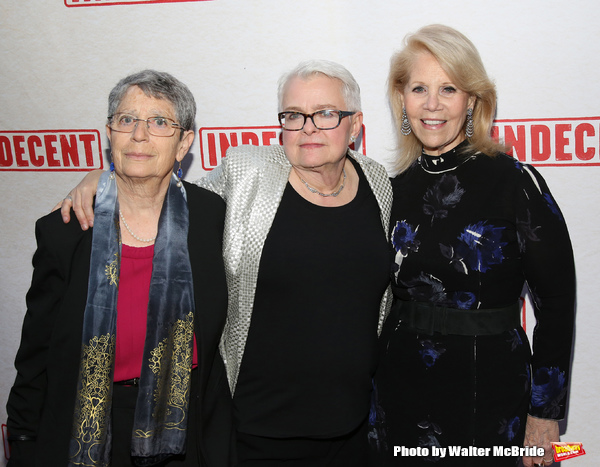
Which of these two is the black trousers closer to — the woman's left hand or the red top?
the red top

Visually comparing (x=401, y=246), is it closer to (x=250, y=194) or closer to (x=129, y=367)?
(x=250, y=194)

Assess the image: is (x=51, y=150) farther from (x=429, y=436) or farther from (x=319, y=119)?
(x=429, y=436)

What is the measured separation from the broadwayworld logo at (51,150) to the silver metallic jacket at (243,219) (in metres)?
1.15

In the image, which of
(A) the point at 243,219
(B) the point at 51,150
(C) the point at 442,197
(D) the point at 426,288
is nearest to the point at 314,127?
(A) the point at 243,219

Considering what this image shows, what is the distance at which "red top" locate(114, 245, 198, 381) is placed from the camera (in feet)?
5.50

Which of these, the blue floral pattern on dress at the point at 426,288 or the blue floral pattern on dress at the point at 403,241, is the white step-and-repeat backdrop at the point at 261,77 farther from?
the blue floral pattern on dress at the point at 426,288

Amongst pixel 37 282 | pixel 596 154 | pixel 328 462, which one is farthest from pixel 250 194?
pixel 596 154

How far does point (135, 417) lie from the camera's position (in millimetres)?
1647

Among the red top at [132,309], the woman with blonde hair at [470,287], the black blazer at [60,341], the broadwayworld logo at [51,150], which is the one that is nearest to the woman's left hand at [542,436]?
the woman with blonde hair at [470,287]

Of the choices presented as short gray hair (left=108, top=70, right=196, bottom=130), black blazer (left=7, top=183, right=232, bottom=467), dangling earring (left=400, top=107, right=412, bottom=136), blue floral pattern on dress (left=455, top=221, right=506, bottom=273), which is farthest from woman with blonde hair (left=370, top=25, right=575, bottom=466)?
short gray hair (left=108, top=70, right=196, bottom=130)

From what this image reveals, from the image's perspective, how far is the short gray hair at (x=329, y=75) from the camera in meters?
1.90

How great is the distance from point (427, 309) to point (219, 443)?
79cm

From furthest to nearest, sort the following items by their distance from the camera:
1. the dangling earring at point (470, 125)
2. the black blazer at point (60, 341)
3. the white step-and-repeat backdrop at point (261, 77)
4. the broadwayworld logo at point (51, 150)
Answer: the broadwayworld logo at point (51, 150) → the white step-and-repeat backdrop at point (261, 77) → the dangling earring at point (470, 125) → the black blazer at point (60, 341)

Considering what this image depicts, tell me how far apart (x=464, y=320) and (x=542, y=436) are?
0.47 m
